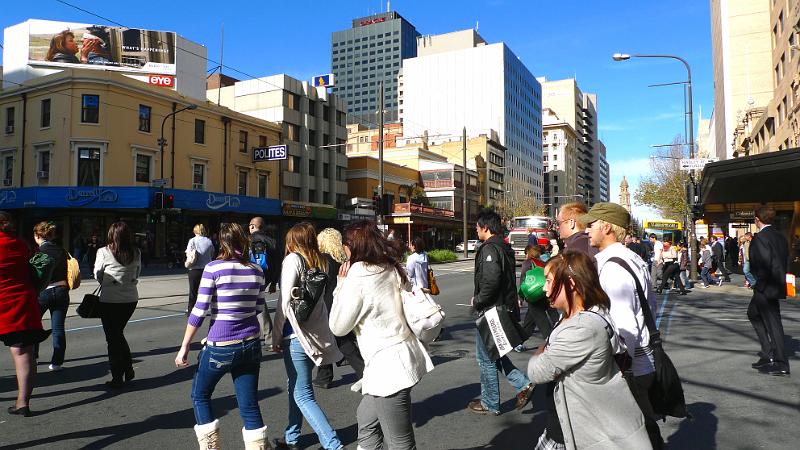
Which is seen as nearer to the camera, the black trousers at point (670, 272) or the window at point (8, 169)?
the black trousers at point (670, 272)

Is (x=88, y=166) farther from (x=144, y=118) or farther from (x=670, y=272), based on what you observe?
(x=670, y=272)

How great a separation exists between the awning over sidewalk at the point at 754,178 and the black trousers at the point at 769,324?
749cm

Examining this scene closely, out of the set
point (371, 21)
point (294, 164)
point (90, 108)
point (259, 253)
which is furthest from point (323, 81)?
point (371, 21)

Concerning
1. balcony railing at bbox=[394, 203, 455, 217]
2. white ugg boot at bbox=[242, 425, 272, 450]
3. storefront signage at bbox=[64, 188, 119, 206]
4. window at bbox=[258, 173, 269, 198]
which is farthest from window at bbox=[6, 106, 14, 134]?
white ugg boot at bbox=[242, 425, 272, 450]

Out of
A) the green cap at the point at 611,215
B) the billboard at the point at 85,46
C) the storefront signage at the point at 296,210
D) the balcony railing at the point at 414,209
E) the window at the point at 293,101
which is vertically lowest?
the green cap at the point at 611,215

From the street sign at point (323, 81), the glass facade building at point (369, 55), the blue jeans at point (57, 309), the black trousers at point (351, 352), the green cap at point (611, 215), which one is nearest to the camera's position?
the green cap at point (611, 215)

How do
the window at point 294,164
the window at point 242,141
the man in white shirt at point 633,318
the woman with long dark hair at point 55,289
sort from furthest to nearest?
the window at point 294,164, the window at point 242,141, the woman with long dark hair at point 55,289, the man in white shirt at point 633,318

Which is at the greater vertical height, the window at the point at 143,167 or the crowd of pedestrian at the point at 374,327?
the window at the point at 143,167

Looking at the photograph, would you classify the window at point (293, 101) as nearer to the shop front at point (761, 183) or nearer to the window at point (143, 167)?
the window at point (143, 167)

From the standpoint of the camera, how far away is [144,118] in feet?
101

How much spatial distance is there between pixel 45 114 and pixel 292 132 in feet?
55.3

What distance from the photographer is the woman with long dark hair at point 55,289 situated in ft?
19.2

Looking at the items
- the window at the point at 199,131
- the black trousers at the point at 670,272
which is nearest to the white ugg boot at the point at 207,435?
the black trousers at the point at 670,272

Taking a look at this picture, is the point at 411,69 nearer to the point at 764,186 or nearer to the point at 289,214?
the point at 289,214
